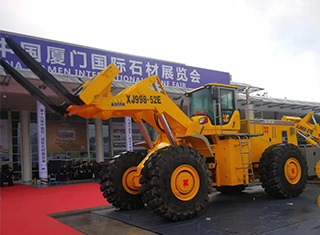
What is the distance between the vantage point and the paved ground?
5336 millimetres

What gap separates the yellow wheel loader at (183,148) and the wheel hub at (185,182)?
20 millimetres

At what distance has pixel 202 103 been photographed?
8.08 metres

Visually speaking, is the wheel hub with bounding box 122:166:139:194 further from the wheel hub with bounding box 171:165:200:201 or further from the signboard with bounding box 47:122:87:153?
the signboard with bounding box 47:122:87:153

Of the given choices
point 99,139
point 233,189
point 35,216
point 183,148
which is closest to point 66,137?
point 99,139

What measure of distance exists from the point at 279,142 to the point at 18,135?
1682 cm

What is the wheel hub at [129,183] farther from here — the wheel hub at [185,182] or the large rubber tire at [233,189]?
the large rubber tire at [233,189]

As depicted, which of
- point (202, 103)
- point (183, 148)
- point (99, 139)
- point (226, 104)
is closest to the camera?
point (183, 148)

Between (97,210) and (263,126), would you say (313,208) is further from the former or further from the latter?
(97,210)

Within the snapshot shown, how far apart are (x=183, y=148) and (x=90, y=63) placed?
11806 millimetres

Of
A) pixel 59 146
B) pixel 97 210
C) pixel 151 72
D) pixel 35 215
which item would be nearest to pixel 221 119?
pixel 97 210

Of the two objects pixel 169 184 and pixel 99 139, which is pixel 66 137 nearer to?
pixel 99 139

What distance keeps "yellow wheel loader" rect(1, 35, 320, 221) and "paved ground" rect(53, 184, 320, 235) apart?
13.5 inches

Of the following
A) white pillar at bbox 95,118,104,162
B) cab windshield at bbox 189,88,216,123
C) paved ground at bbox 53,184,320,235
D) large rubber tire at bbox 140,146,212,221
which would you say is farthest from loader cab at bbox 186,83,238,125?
white pillar at bbox 95,118,104,162

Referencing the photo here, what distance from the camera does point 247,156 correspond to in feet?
26.1
